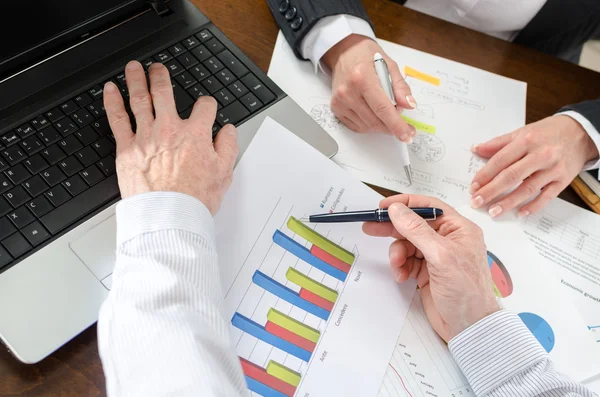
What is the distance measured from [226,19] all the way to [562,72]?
2.04 ft

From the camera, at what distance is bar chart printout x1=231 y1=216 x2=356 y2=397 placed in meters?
0.55

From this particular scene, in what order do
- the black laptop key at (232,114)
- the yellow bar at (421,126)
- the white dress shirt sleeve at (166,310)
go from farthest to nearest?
the yellow bar at (421,126), the black laptop key at (232,114), the white dress shirt sleeve at (166,310)

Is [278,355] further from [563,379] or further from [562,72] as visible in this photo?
[562,72]

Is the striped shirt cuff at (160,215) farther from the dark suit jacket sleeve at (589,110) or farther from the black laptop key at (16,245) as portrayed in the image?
the dark suit jacket sleeve at (589,110)

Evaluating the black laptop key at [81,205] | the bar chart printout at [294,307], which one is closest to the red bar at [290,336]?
the bar chart printout at [294,307]

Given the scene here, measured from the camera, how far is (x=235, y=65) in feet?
2.35

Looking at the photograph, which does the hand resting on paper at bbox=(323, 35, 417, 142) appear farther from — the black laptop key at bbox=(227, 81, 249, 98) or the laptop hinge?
the laptop hinge

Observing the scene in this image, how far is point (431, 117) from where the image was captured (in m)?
0.83

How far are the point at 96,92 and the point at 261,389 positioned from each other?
43cm

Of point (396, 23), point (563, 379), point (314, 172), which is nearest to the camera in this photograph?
point (563, 379)

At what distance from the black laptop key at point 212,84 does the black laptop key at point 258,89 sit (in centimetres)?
4

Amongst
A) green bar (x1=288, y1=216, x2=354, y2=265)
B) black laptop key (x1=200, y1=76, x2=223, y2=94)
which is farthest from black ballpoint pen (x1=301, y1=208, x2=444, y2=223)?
black laptop key (x1=200, y1=76, x2=223, y2=94)

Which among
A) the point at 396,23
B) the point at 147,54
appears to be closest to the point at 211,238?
the point at 147,54

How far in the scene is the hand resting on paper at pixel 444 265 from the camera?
0.61 m
